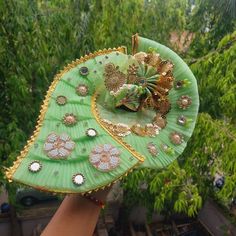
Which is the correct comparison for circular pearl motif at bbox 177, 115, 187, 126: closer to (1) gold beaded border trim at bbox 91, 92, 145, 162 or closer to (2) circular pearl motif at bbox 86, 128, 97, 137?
(1) gold beaded border trim at bbox 91, 92, 145, 162

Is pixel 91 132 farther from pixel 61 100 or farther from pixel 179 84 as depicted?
pixel 179 84

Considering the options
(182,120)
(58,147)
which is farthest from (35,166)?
(182,120)

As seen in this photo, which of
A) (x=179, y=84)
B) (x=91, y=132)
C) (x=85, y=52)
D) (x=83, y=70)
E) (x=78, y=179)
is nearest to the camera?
(x=78, y=179)

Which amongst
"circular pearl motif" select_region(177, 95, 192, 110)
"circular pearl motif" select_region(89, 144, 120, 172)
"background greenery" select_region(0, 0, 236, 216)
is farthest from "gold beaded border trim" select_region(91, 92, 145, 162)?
"background greenery" select_region(0, 0, 236, 216)

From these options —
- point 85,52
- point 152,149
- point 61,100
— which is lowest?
point 85,52

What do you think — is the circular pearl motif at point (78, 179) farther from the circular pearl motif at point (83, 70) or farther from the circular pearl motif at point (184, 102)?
the circular pearl motif at point (184, 102)

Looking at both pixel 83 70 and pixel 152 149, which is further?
pixel 83 70

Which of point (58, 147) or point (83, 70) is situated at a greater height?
point (83, 70)
